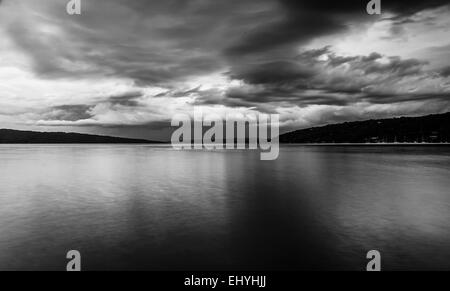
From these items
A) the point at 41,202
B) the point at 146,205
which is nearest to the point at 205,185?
the point at 146,205

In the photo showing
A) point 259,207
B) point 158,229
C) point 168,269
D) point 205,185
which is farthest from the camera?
point 205,185

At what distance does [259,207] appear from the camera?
742 inches

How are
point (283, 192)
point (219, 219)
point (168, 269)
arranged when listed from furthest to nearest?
1. point (283, 192)
2. point (219, 219)
3. point (168, 269)

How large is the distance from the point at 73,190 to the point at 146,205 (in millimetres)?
10294

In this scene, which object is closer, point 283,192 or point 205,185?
point 283,192

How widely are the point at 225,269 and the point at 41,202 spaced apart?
55.2 feet

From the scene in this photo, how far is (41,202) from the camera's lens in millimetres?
20641

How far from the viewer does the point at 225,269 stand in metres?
9.78

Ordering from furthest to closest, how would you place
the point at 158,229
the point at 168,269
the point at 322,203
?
the point at 322,203, the point at 158,229, the point at 168,269

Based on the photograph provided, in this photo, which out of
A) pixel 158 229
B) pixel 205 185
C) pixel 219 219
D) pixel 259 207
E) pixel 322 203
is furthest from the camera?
pixel 205 185

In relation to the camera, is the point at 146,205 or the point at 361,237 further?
the point at 146,205
